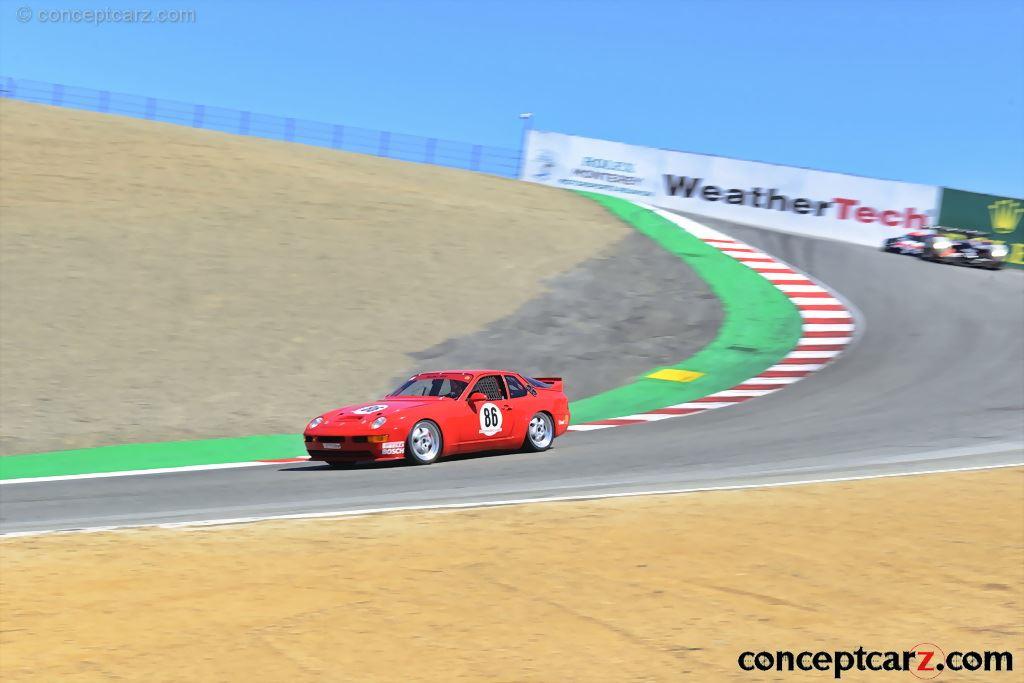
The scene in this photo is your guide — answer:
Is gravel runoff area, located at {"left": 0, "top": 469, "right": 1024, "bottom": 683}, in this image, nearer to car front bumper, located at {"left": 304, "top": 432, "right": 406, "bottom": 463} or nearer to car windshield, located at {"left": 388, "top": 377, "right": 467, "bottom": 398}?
car front bumper, located at {"left": 304, "top": 432, "right": 406, "bottom": 463}

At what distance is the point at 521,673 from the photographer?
4914mm

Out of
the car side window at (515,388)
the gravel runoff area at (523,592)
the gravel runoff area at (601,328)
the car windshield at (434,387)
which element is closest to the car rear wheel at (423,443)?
the car windshield at (434,387)

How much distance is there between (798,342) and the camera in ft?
68.4

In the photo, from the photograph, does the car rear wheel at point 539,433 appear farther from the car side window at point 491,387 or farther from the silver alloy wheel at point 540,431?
the car side window at point 491,387

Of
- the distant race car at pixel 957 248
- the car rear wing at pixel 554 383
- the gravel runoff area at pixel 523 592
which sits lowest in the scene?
the gravel runoff area at pixel 523 592

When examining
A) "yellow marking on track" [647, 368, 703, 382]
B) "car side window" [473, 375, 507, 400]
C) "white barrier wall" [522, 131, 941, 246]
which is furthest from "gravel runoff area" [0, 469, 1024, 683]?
"white barrier wall" [522, 131, 941, 246]

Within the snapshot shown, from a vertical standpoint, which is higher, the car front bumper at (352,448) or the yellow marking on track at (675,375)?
the yellow marking on track at (675,375)

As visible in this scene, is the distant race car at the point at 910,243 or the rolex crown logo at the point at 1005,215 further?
the rolex crown logo at the point at 1005,215

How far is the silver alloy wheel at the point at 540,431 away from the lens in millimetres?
13367

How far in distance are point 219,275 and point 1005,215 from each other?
23.2 m

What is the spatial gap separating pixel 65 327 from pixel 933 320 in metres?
17.4

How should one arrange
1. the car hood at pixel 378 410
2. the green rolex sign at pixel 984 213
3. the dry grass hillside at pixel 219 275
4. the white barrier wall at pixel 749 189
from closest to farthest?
the car hood at pixel 378 410 < the dry grass hillside at pixel 219 275 < the green rolex sign at pixel 984 213 < the white barrier wall at pixel 749 189

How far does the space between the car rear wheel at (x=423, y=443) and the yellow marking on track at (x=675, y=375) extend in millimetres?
7292

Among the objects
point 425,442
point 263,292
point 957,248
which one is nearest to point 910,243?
point 957,248
